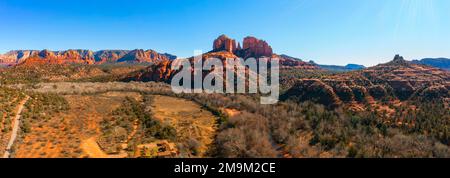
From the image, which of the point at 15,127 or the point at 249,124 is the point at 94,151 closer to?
the point at 15,127

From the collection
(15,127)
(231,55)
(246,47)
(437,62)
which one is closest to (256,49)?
(246,47)

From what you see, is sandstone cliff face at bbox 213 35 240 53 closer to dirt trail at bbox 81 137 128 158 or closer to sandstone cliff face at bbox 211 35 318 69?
sandstone cliff face at bbox 211 35 318 69

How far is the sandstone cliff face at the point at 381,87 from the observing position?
2094 inches

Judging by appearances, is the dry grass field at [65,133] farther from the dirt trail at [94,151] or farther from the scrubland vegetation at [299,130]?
the scrubland vegetation at [299,130]

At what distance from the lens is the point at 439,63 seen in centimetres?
16288

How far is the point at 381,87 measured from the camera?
56562 mm

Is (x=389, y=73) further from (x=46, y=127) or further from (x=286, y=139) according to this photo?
(x=46, y=127)

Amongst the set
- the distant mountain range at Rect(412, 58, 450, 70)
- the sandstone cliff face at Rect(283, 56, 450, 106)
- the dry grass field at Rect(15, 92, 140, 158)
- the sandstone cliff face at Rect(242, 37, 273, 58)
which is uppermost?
the sandstone cliff face at Rect(242, 37, 273, 58)

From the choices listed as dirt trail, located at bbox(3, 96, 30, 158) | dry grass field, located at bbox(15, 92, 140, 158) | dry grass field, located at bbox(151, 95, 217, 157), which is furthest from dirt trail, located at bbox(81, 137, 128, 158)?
dry grass field, located at bbox(151, 95, 217, 157)

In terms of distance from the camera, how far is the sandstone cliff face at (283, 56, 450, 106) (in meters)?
53.2

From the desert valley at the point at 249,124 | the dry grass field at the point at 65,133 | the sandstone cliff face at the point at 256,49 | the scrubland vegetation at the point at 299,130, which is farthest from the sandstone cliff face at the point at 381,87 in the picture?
the sandstone cliff face at the point at 256,49

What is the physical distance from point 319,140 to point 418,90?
1567 inches

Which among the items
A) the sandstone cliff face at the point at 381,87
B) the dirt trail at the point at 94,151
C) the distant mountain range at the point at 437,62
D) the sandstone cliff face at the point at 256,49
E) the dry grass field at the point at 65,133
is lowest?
the dirt trail at the point at 94,151
